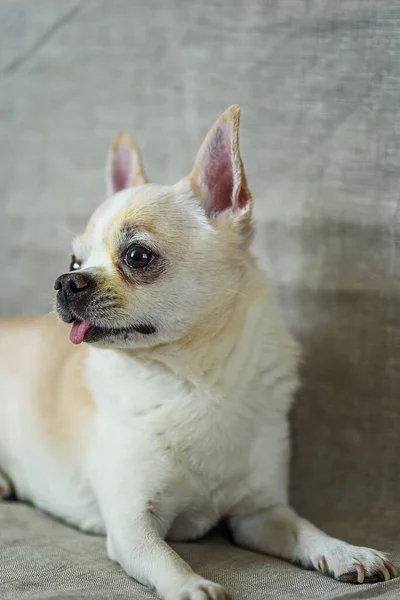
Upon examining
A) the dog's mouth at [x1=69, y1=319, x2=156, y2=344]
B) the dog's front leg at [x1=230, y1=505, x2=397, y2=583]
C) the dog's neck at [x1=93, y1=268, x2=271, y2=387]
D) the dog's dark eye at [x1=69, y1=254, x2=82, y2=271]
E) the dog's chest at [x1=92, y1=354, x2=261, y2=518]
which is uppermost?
the dog's dark eye at [x1=69, y1=254, x2=82, y2=271]

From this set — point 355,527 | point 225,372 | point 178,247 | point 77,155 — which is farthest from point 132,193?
point 355,527

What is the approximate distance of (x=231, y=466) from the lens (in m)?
1.61

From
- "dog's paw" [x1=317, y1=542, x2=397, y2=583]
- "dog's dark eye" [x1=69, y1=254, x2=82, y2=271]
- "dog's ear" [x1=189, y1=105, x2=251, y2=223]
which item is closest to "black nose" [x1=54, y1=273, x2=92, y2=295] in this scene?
"dog's dark eye" [x1=69, y1=254, x2=82, y2=271]

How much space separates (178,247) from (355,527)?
76 cm

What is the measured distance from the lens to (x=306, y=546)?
1.53m

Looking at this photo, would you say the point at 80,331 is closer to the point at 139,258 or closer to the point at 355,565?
the point at 139,258

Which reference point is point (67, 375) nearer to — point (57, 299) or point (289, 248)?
point (57, 299)

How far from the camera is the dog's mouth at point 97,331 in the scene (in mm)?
1496

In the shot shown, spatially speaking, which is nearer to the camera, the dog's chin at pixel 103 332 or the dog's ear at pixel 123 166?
the dog's chin at pixel 103 332

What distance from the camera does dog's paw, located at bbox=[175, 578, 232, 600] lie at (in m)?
1.27

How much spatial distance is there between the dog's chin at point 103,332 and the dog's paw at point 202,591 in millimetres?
456

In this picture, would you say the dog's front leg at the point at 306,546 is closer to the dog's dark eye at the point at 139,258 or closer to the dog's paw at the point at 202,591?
the dog's paw at the point at 202,591

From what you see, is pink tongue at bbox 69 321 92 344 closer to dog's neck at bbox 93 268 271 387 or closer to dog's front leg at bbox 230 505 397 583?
dog's neck at bbox 93 268 271 387

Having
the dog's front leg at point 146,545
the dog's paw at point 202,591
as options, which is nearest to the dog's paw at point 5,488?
the dog's front leg at point 146,545
